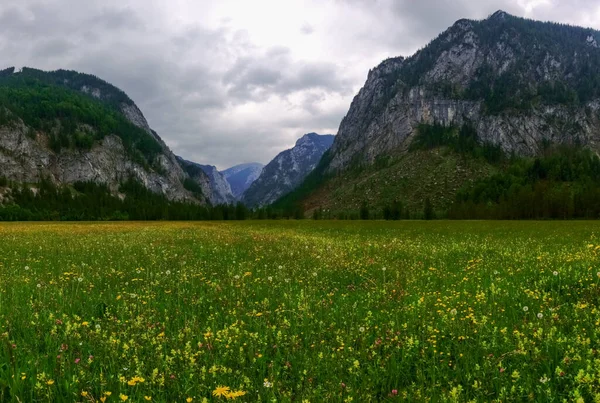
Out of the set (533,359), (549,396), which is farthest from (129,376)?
(533,359)

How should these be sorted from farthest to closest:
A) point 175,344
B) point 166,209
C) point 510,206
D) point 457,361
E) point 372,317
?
point 166,209
point 510,206
point 372,317
point 175,344
point 457,361

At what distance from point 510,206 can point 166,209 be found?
167 meters

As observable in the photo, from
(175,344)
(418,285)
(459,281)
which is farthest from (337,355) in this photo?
(459,281)

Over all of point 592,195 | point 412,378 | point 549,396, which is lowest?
point 412,378

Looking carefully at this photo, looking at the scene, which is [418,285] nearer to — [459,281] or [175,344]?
[459,281]

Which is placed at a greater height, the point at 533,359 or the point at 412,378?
the point at 533,359

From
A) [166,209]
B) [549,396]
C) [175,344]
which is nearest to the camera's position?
[549,396]

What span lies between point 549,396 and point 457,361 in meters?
1.26

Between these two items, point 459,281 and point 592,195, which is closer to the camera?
point 459,281

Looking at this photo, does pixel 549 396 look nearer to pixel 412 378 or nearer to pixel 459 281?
pixel 412 378

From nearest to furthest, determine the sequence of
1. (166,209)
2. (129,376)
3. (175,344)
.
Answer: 1. (129,376)
2. (175,344)
3. (166,209)

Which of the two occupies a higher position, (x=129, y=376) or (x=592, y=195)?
(x=592, y=195)

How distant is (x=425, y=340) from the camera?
573 cm

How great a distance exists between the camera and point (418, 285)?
955 centimetres
